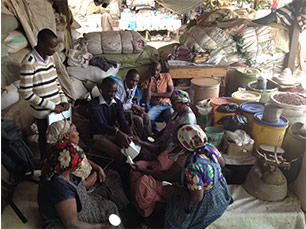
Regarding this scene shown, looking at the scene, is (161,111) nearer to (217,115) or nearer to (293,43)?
(217,115)

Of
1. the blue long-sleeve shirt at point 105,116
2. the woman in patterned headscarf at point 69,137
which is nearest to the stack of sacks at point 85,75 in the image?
the blue long-sleeve shirt at point 105,116

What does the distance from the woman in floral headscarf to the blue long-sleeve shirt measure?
1081 millimetres

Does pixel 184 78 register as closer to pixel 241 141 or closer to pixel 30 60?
pixel 241 141

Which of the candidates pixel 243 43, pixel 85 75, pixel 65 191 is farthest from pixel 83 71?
pixel 65 191

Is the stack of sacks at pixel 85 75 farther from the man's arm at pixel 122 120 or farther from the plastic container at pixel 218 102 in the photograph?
the plastic container at pixel 218 102

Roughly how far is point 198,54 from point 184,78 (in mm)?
510

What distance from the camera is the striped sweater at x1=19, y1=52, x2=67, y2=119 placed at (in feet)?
7.00

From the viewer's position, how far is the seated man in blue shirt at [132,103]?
3070 millimetres

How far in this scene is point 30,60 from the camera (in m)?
2.12

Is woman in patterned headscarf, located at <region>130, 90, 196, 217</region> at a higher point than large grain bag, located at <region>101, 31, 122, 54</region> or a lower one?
lower

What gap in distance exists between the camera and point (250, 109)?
9.11ft

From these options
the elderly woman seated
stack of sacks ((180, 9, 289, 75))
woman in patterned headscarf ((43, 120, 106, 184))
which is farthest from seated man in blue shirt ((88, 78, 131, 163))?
stack of sacks ((180, 9, 289, 75))

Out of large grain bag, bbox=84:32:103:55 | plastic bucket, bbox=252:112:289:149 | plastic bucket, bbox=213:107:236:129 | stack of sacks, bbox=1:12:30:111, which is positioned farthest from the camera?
large grain bag, bbox=84:32:103:55

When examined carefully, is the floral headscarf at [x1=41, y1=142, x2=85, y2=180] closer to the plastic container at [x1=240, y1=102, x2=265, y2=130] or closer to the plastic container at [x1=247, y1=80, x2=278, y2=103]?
the plastic container at [x1=240, y1=102, x2=265, y2=130]
